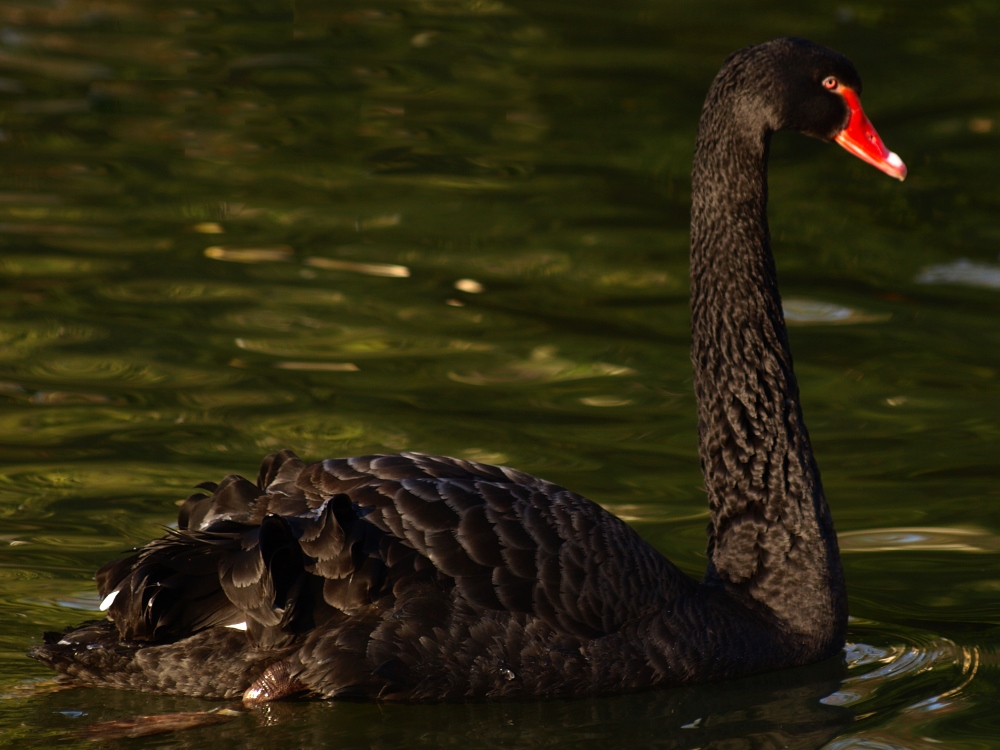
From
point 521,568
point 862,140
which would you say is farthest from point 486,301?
point 521,568

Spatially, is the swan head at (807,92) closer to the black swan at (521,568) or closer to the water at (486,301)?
the black swan at (521,568)

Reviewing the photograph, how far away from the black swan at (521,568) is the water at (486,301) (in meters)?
0.16

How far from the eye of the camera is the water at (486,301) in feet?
22.0

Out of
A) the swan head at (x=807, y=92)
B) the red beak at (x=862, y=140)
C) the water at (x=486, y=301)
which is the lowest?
the water at (x=486, y=301)

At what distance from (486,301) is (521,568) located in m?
5.54

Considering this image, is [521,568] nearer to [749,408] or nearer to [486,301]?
[749,408]

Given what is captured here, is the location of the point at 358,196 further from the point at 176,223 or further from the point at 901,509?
the point at 901,509

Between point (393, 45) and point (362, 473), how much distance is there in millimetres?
14035

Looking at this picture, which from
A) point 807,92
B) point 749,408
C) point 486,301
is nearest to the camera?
point 807,92

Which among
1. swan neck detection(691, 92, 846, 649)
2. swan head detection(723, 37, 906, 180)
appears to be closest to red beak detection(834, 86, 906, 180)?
swan head detection(723, 37, 906, 180)

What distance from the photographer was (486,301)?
Answer: 11.6 meters

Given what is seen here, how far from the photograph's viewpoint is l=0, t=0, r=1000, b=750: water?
669 cm

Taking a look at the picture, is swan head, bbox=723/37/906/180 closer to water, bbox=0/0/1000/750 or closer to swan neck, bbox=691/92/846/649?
swan neck, bbox=691/92/846/649

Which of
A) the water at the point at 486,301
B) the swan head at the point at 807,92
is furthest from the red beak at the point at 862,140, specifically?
the water at the point at 486,301
